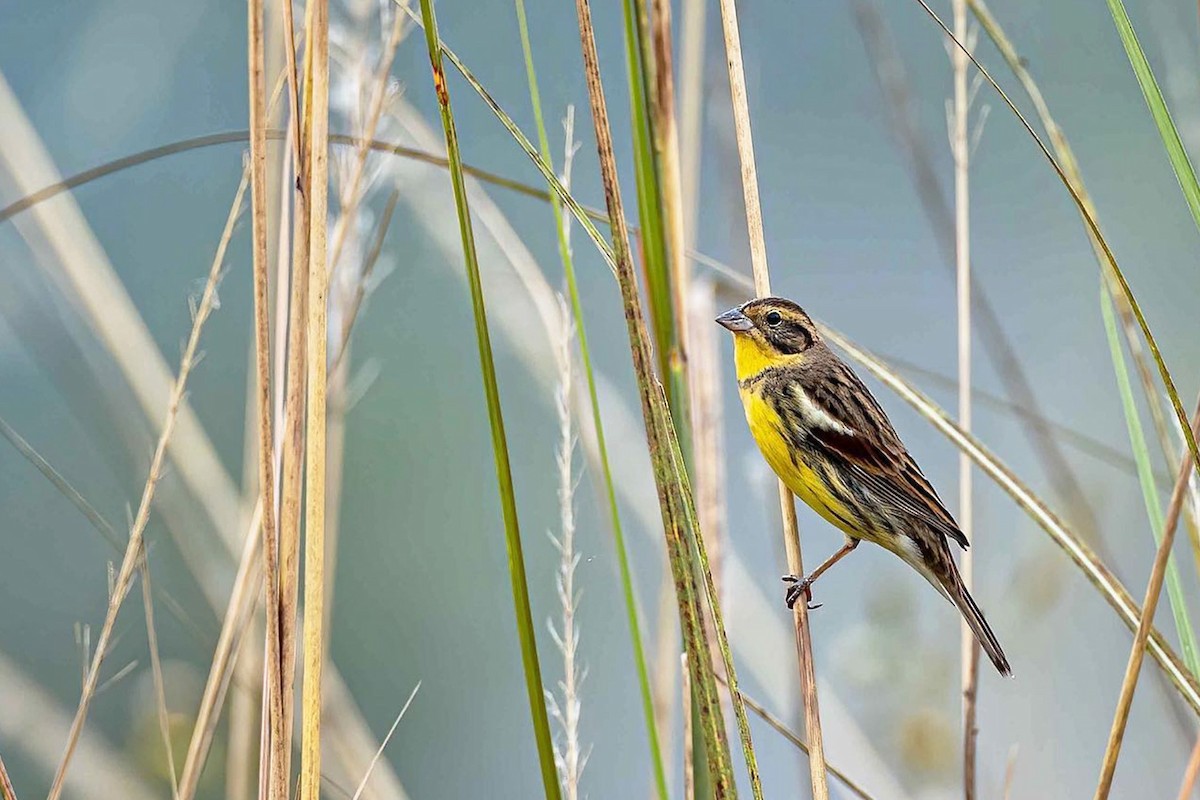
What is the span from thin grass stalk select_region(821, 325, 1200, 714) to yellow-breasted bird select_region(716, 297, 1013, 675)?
1.55 feet

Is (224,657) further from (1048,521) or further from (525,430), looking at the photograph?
(525,430)

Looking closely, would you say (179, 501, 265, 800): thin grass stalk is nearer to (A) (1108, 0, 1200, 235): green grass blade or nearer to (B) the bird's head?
(B) the bird's head

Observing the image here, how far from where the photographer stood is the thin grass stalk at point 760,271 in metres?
1.65

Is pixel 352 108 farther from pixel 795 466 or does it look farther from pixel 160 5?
pixel 160 5

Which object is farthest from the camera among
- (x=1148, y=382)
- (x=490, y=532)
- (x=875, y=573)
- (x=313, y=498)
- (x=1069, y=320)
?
(x=1069, y=320)

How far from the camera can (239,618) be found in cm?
185

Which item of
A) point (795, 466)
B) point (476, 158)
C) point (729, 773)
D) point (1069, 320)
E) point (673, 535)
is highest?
point (476, 158)

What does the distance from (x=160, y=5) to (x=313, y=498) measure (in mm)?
3166

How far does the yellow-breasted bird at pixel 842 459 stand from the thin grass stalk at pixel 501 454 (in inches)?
40.9

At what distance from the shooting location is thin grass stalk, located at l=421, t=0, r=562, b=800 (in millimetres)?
1259

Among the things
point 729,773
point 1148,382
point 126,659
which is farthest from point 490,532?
point 729,773

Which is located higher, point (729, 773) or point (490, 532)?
point (490, 532)

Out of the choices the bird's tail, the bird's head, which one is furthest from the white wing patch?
the bird's tail

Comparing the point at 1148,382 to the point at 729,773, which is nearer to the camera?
A: the point at 729,773
